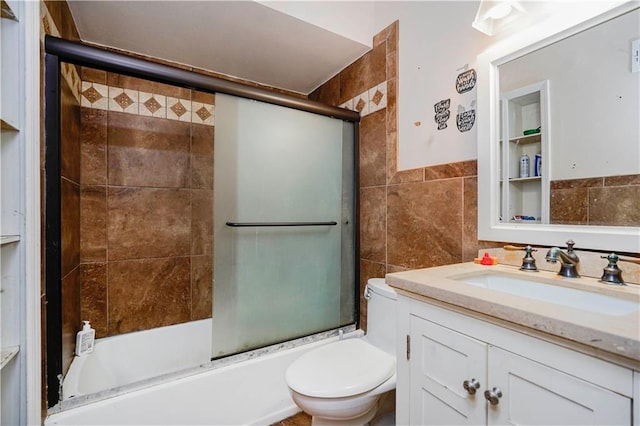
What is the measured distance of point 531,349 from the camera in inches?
23.7

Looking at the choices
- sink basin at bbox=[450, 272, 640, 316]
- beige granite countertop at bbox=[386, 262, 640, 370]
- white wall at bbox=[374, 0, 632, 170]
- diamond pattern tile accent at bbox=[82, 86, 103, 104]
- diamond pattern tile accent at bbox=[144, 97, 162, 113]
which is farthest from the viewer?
diamond pattern tile accent at bbox=[144, 97, 162, 113]

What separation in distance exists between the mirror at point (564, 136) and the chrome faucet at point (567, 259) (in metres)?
0.06

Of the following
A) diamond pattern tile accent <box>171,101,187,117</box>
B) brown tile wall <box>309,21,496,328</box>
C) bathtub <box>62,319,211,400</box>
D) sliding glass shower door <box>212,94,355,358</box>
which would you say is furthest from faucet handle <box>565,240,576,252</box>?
diamond pattern tile accent <box>171,101,187,117</box>

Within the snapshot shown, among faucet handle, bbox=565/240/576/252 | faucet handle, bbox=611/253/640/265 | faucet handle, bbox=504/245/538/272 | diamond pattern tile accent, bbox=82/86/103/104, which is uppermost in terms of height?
diamond pattern tile accent, bbox=82/86/103/104

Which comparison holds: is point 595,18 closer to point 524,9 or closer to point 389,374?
point 524,9

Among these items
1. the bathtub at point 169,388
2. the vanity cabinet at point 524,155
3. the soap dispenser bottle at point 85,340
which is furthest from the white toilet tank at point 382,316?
the soap dispenser bottle at point 85,340

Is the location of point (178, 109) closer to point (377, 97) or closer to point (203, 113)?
point (203, 113)

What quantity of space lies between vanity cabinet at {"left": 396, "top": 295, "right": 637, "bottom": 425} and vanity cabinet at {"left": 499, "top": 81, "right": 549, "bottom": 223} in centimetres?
62

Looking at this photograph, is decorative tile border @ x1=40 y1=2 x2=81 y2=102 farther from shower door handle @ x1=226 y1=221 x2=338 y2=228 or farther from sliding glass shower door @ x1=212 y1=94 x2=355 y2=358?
shower door handle @ x1=226 y1=221 x2=338 y2=228

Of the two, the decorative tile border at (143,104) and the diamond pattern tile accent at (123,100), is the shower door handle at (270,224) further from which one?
the diamond pattern tile accent at (123,100)

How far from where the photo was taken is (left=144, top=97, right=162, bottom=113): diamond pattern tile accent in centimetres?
190

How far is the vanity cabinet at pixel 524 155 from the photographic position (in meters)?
1.06

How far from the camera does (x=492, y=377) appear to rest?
670 mm

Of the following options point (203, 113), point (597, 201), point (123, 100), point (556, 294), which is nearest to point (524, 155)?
point (597, 201)
